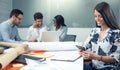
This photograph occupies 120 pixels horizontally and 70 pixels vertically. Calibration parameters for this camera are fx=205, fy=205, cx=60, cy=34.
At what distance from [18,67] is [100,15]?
0.95 metres

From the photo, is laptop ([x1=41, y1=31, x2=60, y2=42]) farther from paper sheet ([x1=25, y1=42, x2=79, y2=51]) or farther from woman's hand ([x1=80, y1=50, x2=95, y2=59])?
woman's hand ([x1=80, y1=50, x2=95, y2=59])

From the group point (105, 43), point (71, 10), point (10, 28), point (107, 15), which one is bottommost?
point (105, 43)

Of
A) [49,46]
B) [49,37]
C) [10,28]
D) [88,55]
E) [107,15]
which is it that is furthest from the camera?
[10,28]

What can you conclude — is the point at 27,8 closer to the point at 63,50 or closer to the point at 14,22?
the point at 14,22

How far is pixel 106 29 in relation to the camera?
2041mm

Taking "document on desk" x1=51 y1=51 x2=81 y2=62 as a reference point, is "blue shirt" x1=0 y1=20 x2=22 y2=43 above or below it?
above

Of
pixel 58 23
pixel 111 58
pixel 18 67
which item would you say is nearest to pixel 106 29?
pixel 111 58

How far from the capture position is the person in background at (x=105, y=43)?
1900 mm

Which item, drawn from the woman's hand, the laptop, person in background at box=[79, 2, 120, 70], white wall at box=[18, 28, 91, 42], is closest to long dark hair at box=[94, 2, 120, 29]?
person in background at box=[79, 2, 120, 70]

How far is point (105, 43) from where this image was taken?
1.96 metres

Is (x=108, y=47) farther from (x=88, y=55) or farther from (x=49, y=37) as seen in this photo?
(x=49, y=37)

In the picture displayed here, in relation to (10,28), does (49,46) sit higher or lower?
lower

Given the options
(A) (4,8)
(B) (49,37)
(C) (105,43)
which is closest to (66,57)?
(C) (105,43)

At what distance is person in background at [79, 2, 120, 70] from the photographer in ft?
6.24
